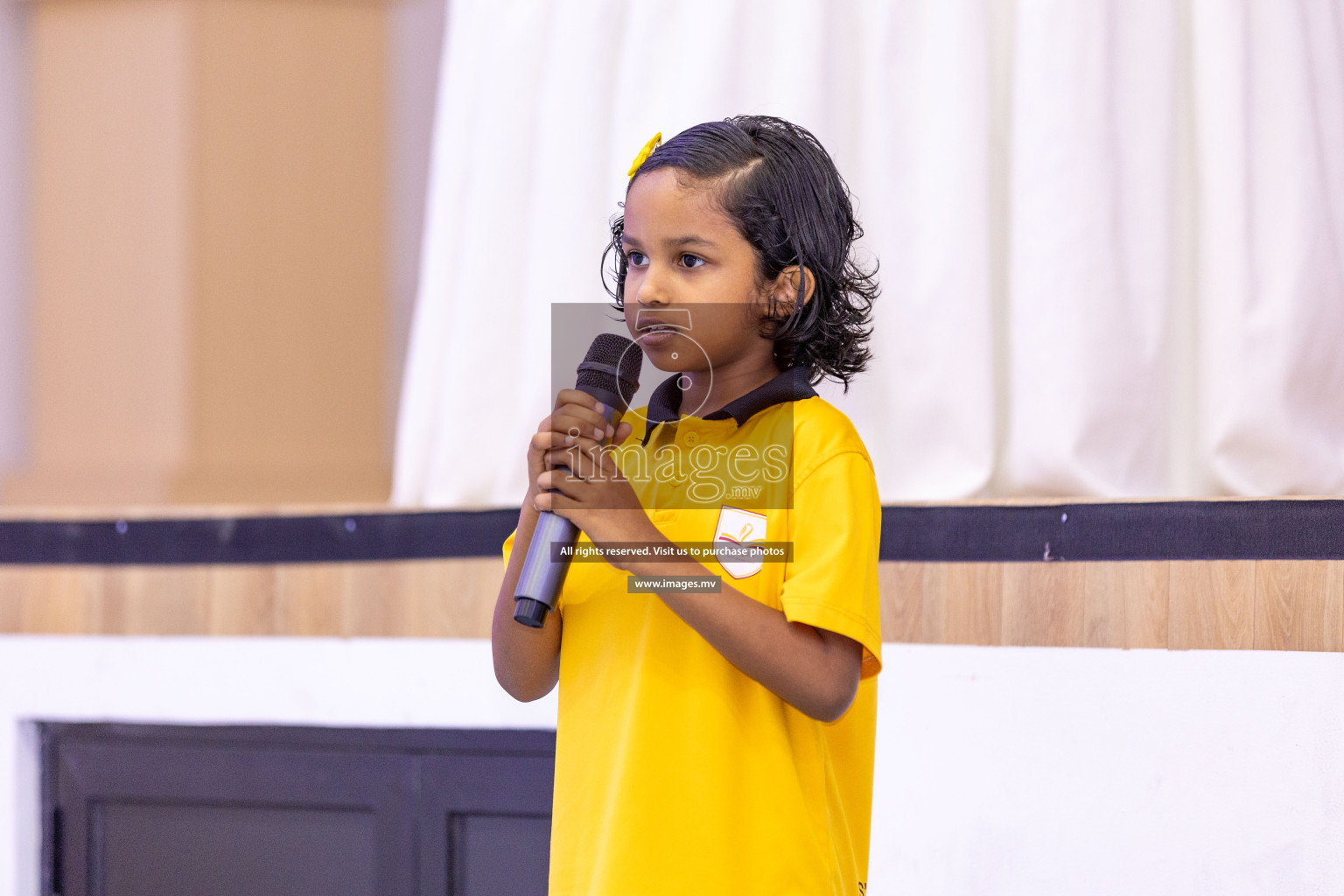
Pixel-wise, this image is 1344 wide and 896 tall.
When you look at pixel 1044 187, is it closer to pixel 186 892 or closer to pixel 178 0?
pixel 186 892

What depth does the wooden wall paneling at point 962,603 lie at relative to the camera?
3.92 feet

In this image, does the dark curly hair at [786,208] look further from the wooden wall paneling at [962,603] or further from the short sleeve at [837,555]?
the wooden wall paneling at [962,603]

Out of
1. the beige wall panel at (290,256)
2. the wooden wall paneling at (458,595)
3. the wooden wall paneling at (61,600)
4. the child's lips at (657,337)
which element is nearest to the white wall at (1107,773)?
the wooden wall paneling at (458,595)

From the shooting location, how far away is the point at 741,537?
0.78m

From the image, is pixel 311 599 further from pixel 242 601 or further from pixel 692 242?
pixel 692 242

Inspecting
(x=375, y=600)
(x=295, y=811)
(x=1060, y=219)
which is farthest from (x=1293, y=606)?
(x=295, y=811)

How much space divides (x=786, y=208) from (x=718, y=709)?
0.35m

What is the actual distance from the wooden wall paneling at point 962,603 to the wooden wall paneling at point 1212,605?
0.17m

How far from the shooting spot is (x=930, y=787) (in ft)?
3.87

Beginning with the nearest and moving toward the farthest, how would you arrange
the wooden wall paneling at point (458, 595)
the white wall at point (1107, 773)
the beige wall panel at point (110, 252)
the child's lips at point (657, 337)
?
1. the child's lips at point (657, 337)
2. the white wall at point (1107, 773)
3. the wooden wall paneling at point (458, 595)
4. the beige wall panel at point (110, 252)

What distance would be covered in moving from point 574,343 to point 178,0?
190cm

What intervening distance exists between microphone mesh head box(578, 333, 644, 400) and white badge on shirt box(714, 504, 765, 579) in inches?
4.4

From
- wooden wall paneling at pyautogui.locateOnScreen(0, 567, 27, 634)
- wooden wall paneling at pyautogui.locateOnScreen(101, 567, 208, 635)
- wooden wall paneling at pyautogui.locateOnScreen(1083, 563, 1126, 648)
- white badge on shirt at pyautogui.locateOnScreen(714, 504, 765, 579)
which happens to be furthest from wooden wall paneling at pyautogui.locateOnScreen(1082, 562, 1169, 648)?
wooden wall paneling at pyautogui.locateOnScreen(0, 567, 27, 634)

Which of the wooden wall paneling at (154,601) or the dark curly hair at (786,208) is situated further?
the wooden wall paneling at (154,601)
